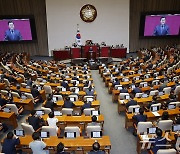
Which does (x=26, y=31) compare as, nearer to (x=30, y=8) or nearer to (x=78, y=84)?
(x=30, y=8)

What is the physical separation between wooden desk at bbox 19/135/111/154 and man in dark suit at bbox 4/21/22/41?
60.0ft

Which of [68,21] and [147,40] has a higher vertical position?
[68,21]

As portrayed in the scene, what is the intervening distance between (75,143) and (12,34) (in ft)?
63.3

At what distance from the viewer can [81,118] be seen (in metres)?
9.09

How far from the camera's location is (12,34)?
24016mm

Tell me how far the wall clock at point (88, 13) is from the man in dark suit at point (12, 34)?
675cm

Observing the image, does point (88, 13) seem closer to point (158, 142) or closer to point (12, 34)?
point (12, 34)

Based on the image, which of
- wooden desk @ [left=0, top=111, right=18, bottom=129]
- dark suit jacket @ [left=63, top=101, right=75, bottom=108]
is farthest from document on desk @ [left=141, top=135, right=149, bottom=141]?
wooden desk @ [left=0, top=111, right=18, bottom=129]

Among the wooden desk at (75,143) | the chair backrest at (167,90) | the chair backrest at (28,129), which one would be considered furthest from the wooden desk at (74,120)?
the chair backrest at (167,90)

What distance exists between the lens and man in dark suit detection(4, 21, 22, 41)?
23.7m

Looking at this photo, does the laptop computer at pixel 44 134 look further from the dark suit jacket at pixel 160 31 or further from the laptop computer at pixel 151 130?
the dark suit jacket at pixel 160 31

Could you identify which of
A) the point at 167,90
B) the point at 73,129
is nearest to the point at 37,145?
the point at 73,129

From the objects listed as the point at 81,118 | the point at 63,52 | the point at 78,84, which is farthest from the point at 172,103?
the point at 63,52

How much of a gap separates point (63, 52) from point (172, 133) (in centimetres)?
1712
